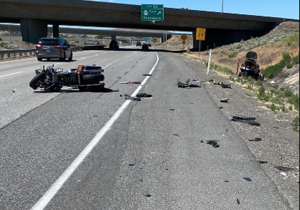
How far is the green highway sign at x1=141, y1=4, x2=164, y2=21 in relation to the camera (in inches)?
2082

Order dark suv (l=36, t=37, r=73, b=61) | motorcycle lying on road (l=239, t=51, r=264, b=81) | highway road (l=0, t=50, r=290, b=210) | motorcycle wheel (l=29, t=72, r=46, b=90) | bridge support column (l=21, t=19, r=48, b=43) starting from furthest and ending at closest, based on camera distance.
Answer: bridge support column (l=21, t=19, r=48, b=43)
dark suv (l=36, t=37, r=73, b=61)
motorcycle lying on road (l=239, t=51, r=264, b=81)
motorcycle wheel (l=29, t=72, r=46, b=90)
highway road (l=0, t=50, r=290, b=210)

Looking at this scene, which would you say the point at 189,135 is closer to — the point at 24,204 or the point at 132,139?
the point at 132,139

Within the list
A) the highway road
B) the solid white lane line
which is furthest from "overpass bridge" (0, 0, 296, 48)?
the solid white lane line

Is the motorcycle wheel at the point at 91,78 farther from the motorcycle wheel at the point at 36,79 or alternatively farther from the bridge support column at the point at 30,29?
the bridge support column at the point at 30,29

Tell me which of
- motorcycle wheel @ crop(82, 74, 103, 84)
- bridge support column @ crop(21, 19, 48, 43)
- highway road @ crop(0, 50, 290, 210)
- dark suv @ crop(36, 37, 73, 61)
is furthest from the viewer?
bridge support column @ crop(21, 19, 48, 43)

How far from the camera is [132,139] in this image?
6.62 meters

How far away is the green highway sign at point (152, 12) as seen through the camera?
5288 centimetres

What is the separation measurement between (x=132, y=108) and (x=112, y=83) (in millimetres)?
5652

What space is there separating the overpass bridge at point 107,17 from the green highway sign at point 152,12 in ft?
4.10

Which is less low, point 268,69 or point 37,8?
point 37,8

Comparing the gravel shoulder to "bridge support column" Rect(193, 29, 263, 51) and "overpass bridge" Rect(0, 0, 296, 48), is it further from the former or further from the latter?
"bridge support column" Rect(193, 29, 263, 51)

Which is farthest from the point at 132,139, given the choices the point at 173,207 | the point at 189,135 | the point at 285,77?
the point at 285,77

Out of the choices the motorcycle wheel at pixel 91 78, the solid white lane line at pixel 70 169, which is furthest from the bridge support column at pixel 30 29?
the solid white lane line at pixel 70 169

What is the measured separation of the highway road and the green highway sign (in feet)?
150
